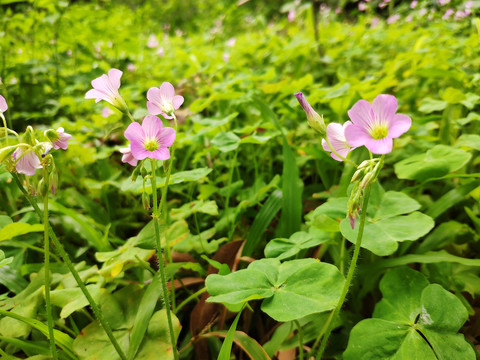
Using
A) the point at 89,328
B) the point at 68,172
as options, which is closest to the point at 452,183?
the point at 89,328

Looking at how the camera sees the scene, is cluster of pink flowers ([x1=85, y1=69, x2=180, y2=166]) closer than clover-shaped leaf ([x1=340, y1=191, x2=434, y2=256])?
Yes

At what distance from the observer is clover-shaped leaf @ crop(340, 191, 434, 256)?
805mm

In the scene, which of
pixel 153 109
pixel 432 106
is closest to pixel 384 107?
pixel 153 109

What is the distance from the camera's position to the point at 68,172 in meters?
1.73

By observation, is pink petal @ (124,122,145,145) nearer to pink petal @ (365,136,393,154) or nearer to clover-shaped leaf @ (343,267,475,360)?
pink petal @ (365,136,393,154)

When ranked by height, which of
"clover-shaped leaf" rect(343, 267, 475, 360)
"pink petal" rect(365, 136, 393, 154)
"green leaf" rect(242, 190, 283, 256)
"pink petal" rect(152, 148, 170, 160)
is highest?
"pink petal" rect(152, 148, 170, 160)

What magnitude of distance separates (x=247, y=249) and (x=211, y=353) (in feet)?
1.10

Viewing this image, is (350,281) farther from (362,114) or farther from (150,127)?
(150,127)

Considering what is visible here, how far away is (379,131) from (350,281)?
35cm

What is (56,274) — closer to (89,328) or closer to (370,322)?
(89,328)

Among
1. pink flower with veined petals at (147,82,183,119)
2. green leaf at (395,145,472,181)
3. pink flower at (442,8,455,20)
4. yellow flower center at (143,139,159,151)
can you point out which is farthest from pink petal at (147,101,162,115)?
pink flower at (442,8,455,20)

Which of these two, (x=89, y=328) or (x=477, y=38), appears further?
(x=477, y=38)

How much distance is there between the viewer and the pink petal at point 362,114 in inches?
23.4

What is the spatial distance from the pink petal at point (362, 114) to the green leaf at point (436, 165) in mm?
599
